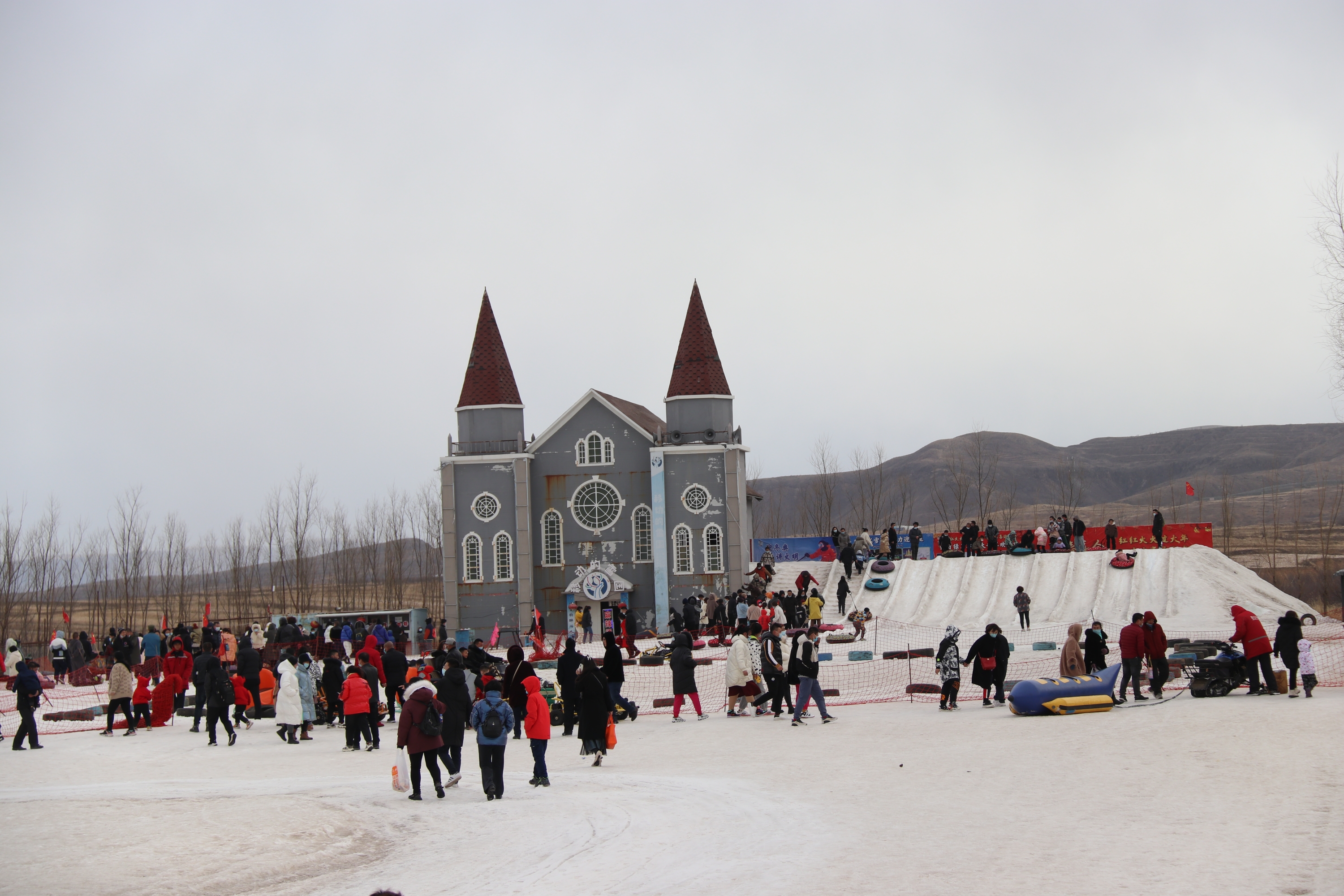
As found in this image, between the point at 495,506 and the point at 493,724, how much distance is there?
106 feet

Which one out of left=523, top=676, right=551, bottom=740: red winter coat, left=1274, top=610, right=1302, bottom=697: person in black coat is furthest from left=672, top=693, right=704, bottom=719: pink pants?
left=1274, top=610, right=1302, bottom=697: person in black coat

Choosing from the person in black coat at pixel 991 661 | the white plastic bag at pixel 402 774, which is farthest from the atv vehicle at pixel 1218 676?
the white plastic bag at pixel 402 774

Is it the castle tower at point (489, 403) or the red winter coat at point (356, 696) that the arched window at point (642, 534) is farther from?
the red winter coat at point (356, 696)

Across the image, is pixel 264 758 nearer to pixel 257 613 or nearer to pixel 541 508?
pixel 541 508

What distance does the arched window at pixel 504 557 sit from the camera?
148 feet

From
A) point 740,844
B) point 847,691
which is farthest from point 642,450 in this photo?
point 740,844

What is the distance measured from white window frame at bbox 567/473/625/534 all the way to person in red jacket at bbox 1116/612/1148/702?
88.5 feet

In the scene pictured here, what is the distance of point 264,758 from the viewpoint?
59.9 feet

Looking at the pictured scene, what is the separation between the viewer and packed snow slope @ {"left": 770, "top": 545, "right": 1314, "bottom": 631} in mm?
37000

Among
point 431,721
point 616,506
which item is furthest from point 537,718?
point 616,506

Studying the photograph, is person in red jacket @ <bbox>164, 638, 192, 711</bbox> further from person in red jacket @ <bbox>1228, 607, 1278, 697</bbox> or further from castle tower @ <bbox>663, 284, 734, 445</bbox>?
castle tower @ <bbox>663, 284, 734, 445</bbox>

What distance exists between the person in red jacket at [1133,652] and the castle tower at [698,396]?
2639 centimetres

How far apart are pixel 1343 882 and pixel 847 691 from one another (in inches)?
662

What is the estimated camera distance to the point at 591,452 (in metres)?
45.5
